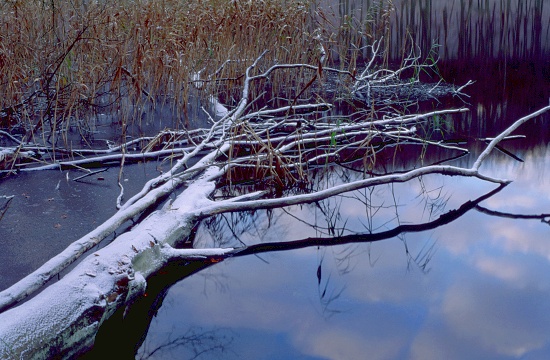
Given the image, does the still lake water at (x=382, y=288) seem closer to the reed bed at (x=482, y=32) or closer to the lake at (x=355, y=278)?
the lake at (x=355, y=278)

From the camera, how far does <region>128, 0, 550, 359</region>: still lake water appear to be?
1.95 metres

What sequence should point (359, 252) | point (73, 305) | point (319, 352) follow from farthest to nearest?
point (359, 252), point (319, 352), point (73, 305)

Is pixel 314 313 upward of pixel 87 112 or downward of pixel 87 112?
downward

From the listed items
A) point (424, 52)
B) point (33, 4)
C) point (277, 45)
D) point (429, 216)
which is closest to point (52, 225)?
point (429, 216)

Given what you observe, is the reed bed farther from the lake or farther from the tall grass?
the lake

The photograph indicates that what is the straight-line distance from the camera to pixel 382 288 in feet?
7.65

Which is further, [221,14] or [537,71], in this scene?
[537,71]

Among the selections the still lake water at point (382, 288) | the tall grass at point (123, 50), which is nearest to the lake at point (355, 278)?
the still lake water at point (382, 288)

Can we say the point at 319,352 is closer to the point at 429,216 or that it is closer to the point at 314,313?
the point at 314,313

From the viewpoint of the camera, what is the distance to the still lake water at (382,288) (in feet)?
6.40

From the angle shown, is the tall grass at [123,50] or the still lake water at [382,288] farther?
the tall grass at [123,50]

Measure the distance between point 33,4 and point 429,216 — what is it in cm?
340

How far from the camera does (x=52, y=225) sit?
106 inches

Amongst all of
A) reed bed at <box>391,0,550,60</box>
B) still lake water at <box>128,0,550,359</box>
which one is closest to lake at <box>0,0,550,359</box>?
still lake water at <box>128,0,550,359</box>
